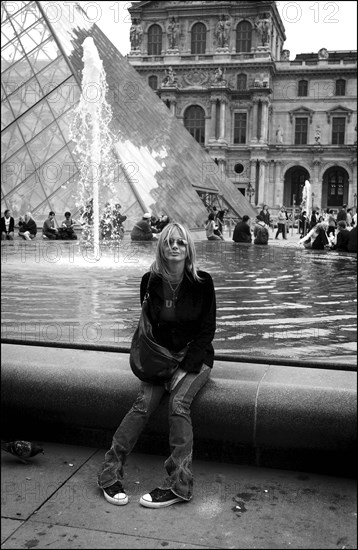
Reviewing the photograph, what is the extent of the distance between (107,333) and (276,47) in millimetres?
56165

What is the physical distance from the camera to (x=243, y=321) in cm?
504

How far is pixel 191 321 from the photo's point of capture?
2.83 meters

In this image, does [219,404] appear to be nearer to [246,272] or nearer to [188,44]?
[246,272]

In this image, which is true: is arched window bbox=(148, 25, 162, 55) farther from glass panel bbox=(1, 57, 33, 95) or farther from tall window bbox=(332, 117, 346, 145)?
glass panel bbox=(1, 57, 33, 95)

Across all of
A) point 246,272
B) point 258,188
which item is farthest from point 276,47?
point 246,272

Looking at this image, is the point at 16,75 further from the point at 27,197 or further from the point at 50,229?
the point at 50,229

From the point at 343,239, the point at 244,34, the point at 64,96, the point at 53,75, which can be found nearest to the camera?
the point at 343,239

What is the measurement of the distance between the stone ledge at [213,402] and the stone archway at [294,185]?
49.6 meters

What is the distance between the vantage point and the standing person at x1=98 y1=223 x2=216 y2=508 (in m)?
2.43

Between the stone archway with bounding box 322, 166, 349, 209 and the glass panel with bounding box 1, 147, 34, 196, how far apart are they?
37.6 meters

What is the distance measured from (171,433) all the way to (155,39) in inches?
2095

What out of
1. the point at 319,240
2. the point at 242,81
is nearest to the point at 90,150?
the point at 319,240

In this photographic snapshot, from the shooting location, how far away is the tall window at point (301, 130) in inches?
2023

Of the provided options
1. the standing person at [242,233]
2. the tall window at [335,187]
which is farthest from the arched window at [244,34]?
the standing person at [242,233]
